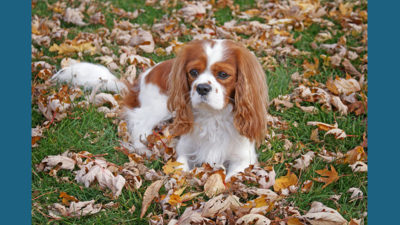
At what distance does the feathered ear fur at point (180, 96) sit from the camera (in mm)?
2900

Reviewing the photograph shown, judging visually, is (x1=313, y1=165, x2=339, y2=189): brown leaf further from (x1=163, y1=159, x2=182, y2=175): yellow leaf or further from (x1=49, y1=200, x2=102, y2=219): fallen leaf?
(x1=49, y1=200, x2=102, y2=219): fallen leaf

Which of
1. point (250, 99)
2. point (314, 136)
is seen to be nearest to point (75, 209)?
point (250, 99)

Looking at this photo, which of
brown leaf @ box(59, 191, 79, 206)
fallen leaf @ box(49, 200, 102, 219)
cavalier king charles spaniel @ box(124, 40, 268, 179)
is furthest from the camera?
cavalier king charles spaniel @ box(124, 40, 268, 179)

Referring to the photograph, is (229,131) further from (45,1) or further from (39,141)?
(45,1)

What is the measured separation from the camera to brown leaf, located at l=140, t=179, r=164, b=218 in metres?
2.46

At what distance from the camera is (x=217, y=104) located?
2666 mm

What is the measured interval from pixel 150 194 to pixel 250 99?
0.98m

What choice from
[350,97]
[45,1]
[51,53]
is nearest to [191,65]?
[350,97]

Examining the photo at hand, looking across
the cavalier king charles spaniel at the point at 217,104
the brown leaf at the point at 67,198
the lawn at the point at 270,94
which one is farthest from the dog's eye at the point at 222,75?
the brown leaf at the point at 67,198

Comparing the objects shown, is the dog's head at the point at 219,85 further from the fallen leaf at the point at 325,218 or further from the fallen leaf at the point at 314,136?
the fallen leaf at the point at 325,218

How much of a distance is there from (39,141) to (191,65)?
147cm

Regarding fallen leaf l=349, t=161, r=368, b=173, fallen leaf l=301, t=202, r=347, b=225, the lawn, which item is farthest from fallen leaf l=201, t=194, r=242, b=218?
fallen leaf l=349, t=161, r=368, b=173

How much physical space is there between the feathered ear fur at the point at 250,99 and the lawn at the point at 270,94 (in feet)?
0.91

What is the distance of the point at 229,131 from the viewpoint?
3027 millimetres
